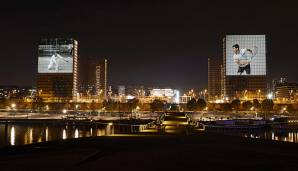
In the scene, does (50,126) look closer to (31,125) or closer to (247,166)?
(31,125)

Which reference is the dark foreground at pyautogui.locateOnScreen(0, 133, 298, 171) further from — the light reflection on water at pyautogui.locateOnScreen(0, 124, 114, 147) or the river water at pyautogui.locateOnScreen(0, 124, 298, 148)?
the river water at pyautogui.locateOnScreen(0, 124, 298, 148)

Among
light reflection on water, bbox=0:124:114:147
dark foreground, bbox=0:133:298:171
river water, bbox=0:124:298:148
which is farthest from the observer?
river water, bbox=0:124:298:148

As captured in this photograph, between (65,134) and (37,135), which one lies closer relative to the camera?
(37,135)

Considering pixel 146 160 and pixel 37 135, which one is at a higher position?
pixel 146 160

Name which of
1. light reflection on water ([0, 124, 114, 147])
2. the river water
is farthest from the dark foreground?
the river water

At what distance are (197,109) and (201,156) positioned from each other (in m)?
156

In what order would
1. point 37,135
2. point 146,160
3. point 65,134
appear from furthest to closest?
1. point 65,134
2. point 37,135
3. point 146,160

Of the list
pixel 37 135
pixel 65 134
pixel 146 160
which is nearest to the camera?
pixel 146 160

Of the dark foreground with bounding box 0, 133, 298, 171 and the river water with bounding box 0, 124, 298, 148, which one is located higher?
the dark foreground with bounding box 0, 133, 298, 171

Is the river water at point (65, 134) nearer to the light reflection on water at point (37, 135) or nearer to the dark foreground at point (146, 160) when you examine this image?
the light reflection on water at point (37, 135)

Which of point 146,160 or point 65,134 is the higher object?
point 146,160

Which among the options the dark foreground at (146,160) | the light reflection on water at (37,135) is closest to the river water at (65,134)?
the light reflection on water at (37,135)

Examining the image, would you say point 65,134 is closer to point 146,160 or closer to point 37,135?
point 37,135

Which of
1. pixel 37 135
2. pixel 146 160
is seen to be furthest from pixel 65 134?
pixel 146 160
